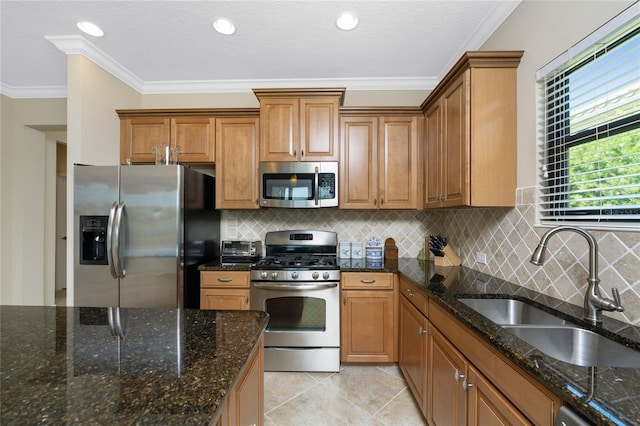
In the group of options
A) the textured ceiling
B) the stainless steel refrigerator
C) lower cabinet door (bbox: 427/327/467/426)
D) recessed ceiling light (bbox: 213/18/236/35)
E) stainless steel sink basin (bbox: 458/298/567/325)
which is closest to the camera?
lower cabinet door (bbox: 427/327/467/426)

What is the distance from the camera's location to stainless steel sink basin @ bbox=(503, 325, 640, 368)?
37.9 inches

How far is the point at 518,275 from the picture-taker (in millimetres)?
1714

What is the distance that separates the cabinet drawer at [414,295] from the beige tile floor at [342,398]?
0.74 metres

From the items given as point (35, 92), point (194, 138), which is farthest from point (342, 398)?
point (35, 92)

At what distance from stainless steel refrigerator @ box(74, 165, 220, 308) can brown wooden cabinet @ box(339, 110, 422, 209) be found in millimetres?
1501

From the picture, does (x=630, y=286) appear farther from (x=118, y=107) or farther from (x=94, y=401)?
(x=118, y=107)

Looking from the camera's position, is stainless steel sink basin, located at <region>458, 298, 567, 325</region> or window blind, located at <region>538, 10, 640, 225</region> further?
stainless steel sink basin, located at <region>458, 298, 567, 325</region>

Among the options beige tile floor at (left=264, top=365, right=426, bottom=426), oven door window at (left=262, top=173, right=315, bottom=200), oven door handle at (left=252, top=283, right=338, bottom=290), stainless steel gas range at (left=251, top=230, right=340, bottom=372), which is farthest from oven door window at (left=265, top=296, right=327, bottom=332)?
oven door window at (left=262, top=173, right=315, bottom=200)

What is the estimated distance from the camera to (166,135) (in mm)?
2750

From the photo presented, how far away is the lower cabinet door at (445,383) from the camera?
4.11 feet

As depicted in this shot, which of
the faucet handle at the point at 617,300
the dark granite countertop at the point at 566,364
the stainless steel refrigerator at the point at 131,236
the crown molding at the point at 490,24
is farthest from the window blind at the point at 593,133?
the stainless steel refrigerator at the point at 131,236

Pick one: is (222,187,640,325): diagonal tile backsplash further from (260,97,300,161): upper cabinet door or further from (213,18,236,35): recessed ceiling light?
(213,18,236,35): recessed ceiling light

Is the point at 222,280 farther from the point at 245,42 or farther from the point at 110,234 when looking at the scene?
the point at 245,42

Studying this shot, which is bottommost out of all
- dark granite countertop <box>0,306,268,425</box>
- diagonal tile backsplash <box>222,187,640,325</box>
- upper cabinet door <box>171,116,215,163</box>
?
dark granite countertop <box>0,306,268,425</box>
